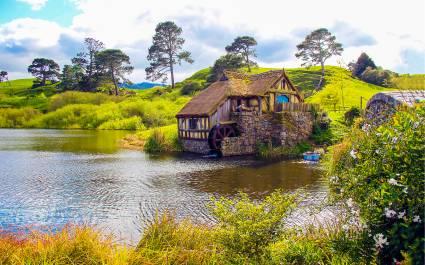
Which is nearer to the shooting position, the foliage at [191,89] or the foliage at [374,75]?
the foliage at [374,75]

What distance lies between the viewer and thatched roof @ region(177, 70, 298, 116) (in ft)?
112

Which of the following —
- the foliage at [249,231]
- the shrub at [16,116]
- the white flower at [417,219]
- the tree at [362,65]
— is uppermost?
the tree at [362,65]

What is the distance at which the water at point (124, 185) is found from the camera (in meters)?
14.5

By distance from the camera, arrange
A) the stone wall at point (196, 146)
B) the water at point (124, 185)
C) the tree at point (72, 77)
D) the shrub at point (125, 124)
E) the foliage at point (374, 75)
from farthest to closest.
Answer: the tree at point (72, 77) < the foliage at point (374, 75) < the shrub at point (125, 124) < the stone wall at point (196, 146) < the water at point (124, 185)

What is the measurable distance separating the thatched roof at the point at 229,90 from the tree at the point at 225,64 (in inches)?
1313

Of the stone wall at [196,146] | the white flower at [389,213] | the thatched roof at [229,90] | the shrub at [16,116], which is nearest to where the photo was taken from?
the white flower at [389,213]

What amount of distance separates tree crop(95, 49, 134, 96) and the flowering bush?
86.3 metres

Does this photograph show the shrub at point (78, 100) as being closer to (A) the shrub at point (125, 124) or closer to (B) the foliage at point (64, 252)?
(A) the shrub at point (125, 124)

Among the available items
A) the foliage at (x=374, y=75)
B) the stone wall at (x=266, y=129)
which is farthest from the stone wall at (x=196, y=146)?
the foliage at (x=374, y=75)

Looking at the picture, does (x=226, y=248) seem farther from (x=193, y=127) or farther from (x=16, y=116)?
(x=16, y=116)

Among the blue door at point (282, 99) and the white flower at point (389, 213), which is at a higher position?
the blue door at point (282, 99)

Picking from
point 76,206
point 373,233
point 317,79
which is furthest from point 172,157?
point 317,79

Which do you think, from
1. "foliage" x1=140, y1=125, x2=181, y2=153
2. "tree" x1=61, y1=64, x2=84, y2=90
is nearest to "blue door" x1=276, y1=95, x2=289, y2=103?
"foliage" x1=140, y1=125, x2=181, y2=153

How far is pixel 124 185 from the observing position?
20547 mm
